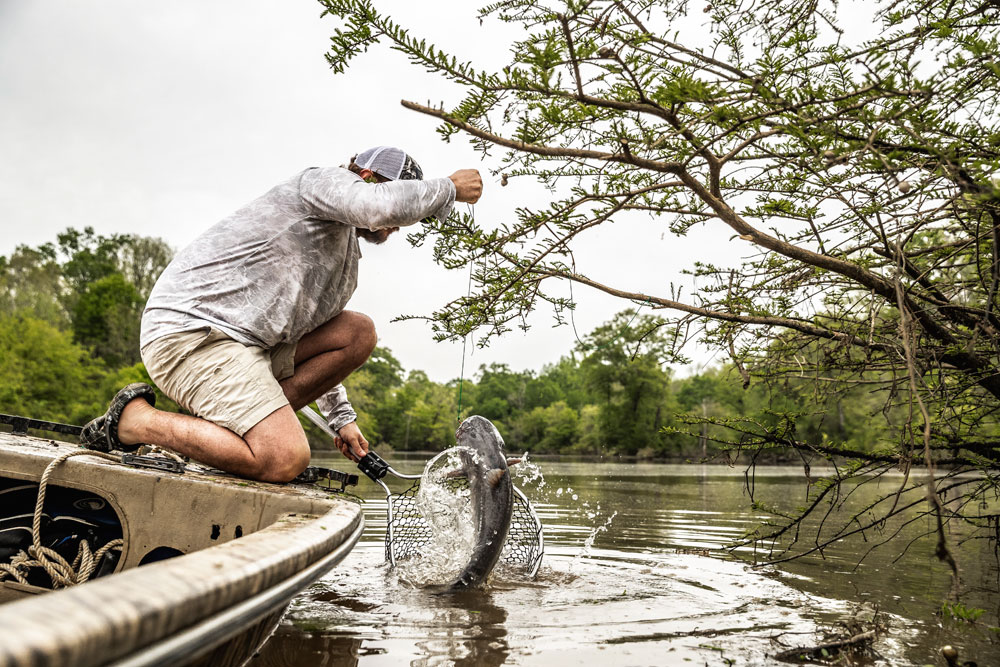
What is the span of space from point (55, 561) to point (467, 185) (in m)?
2.43

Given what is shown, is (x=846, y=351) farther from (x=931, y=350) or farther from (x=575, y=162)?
(x=575, y=162)

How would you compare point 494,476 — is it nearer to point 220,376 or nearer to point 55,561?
point 220,376

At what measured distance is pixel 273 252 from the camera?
3605 millimetres

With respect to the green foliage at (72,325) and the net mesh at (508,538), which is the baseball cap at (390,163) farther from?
the green foliage at (72,325)

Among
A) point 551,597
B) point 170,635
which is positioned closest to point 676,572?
point 551,597

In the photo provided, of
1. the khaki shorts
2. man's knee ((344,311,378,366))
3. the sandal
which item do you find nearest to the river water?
the khaki shorts

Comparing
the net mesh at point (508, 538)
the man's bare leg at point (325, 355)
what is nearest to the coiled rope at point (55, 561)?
the man's bare leg at point (325, 355)

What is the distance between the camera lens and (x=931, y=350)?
338 cm

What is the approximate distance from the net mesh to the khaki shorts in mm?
1755

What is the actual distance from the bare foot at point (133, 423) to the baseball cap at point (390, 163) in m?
1.69

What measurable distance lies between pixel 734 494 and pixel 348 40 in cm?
1383

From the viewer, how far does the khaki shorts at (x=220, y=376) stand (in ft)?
11.1

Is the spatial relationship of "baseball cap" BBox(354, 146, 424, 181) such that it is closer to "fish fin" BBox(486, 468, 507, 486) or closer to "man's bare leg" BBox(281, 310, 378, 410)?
"man's bare leg" BBox(281, 310, 378, 410)

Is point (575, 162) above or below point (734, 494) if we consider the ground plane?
above
